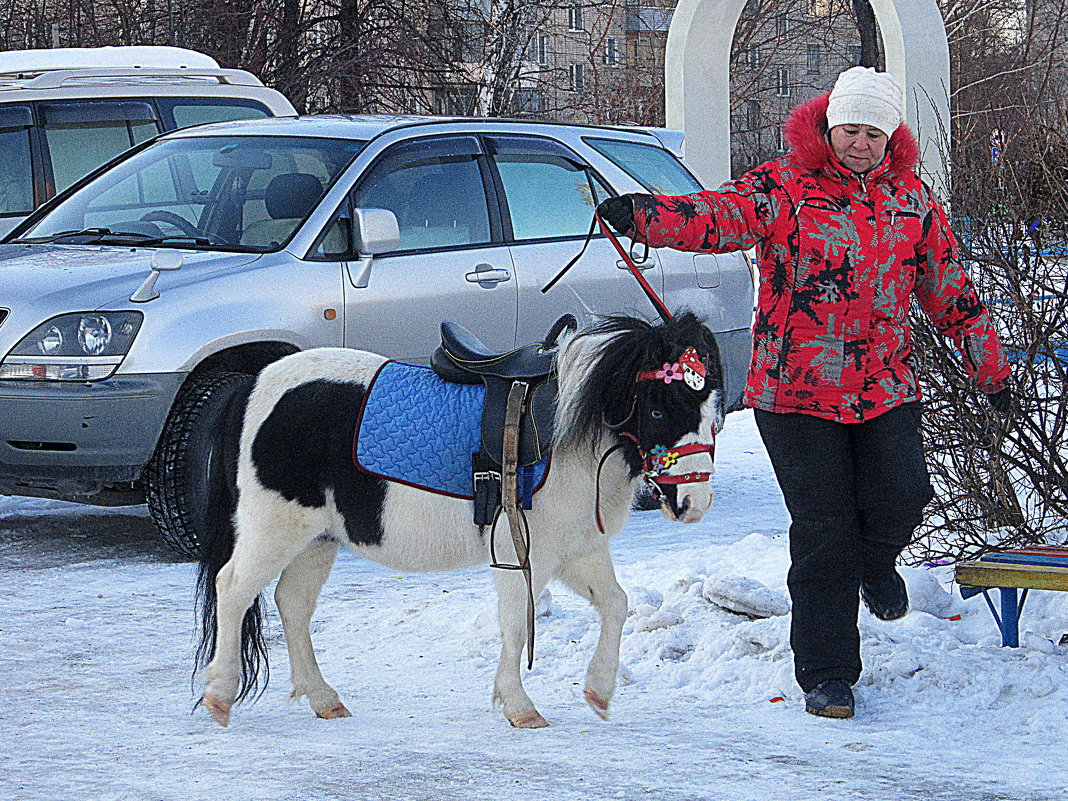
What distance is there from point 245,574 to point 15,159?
6.26 metres

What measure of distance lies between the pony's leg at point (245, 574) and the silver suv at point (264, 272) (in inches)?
26.2

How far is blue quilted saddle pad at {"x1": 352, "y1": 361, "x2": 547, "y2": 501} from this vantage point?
4.23 m

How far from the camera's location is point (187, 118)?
10.3m

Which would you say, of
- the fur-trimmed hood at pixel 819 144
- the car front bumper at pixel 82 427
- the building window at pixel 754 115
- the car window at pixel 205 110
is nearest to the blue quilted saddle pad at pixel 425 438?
the fur-trimmed hood at pixel 819 144

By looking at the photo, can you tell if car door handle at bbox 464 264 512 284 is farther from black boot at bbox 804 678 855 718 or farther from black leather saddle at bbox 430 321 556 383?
black boot at bbox 804 678 855 718

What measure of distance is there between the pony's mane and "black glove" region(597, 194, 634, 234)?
10.3 inches

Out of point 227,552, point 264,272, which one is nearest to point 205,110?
point 264,272

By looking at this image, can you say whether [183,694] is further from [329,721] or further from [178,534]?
[178,534]

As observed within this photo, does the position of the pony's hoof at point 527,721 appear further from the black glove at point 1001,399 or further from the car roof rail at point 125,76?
the car roof rail at point 125,76

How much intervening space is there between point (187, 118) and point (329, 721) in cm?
679

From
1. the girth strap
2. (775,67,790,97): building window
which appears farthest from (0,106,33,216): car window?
(775,67,790,97): building window

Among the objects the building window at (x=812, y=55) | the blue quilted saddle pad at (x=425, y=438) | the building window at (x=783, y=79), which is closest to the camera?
the blue quilted saddle pad at (x=425, y=438)

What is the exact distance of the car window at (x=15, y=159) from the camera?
9562 millimetres

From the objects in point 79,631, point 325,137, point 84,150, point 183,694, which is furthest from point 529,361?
Answer: point 84,150
